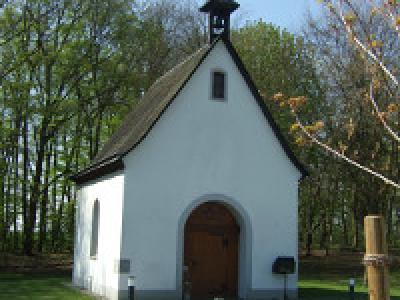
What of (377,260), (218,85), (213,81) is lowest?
(377,260)

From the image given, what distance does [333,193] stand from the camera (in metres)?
34.2

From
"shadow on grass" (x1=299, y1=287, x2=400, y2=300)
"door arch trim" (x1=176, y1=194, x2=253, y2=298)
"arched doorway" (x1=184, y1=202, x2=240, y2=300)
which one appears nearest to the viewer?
"door arch trim" (x1=176, y1=194, x2=253, y2=298)

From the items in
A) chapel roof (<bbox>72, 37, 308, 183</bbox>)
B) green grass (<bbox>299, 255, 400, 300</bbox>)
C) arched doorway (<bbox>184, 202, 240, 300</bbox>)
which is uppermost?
chapel roof (<bbox>72, 37, 308, 183</bbox>)

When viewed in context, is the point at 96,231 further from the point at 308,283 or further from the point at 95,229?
the point at 308,283

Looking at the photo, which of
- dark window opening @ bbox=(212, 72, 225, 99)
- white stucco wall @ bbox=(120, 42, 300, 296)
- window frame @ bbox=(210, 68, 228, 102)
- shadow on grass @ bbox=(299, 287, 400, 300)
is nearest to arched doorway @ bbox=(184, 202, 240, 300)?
white stucco wall @ bbox=(120, 42, 300, 296)

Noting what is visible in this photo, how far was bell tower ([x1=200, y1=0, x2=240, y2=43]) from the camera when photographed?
62.9ft

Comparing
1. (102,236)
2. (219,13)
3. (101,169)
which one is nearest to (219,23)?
(219,13)

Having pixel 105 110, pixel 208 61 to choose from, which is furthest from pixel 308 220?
pixel 208 61

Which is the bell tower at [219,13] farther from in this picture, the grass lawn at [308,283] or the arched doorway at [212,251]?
the grass lawn at [308,283]

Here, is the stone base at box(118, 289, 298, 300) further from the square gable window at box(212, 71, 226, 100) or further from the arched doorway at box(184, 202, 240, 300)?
the square gable window at box(212, 71, 226, 100)

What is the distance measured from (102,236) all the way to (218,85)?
6062 millimetres

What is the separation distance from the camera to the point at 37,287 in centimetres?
2027

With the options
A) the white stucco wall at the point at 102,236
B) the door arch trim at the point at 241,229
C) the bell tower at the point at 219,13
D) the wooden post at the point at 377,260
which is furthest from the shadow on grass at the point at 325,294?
the wooden post at the point at 377,260

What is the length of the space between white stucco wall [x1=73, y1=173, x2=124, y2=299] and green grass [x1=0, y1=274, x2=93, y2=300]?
688 mm
